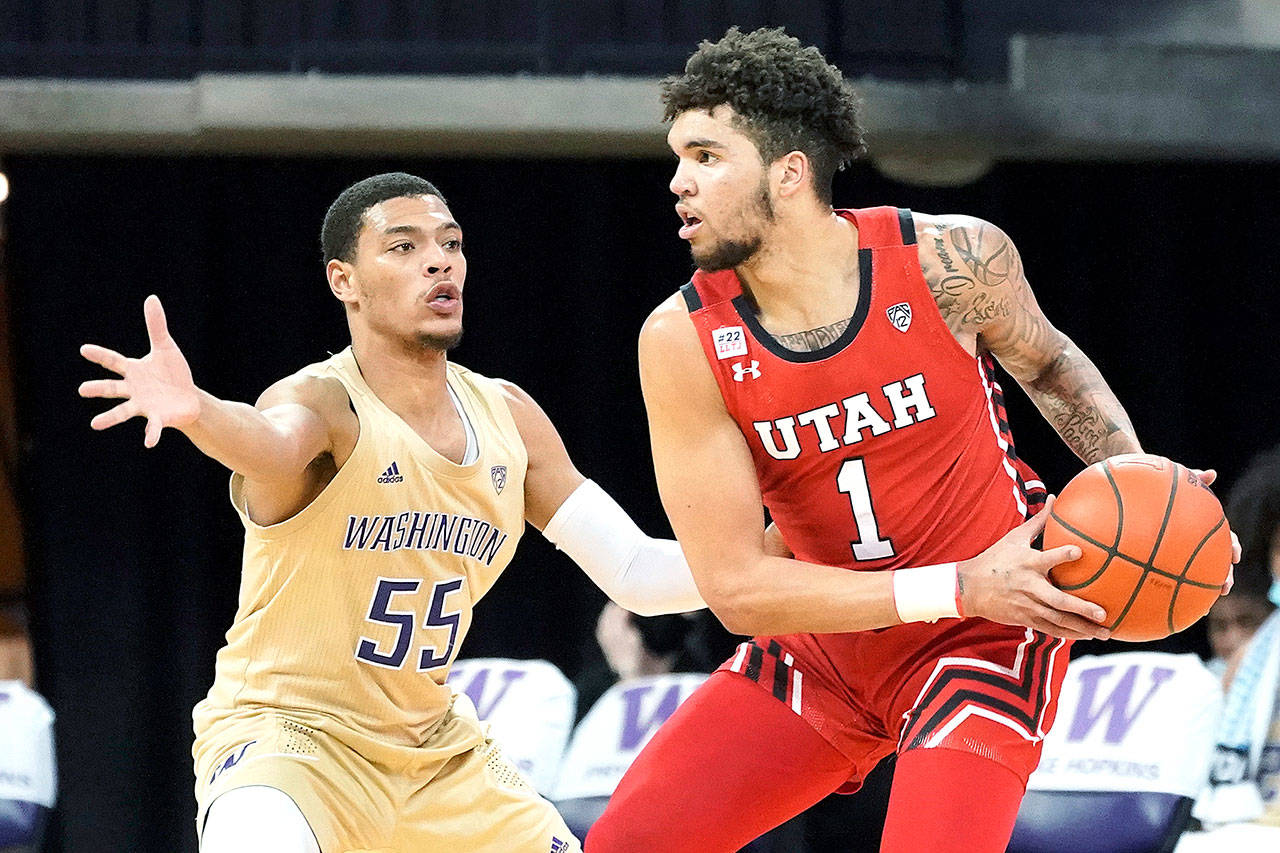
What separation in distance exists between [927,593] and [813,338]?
556mm

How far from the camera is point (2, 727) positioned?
6523mm

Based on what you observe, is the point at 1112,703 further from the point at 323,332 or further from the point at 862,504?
the point at 323,332

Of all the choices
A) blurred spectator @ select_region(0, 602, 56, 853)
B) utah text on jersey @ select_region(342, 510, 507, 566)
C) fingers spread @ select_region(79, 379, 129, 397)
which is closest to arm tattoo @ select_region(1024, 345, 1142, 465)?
utah text on jersey @ select_region(342, 510, 507, 566)

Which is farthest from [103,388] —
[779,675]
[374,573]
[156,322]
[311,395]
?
[779,675]

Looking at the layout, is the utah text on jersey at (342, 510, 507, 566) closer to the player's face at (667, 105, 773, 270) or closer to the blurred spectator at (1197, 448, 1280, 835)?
the player's face at (667, 105, 773, 270)

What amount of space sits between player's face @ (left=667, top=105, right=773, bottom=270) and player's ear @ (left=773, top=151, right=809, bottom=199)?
0.10 ft

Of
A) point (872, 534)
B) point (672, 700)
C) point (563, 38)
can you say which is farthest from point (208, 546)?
point (872, 534)

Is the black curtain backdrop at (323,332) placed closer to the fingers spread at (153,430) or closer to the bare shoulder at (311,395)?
the bare shoulder at (311,395)

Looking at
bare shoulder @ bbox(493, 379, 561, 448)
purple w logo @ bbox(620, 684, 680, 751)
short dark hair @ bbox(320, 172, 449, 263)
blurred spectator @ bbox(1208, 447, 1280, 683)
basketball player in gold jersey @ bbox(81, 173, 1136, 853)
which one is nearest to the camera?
basketball player in gold jersey @ bbox(81, 173, 1136, 853)

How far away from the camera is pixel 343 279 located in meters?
3.68

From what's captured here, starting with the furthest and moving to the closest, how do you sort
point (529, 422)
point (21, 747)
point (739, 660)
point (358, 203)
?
point (21, 747) → point (529, 422) → point (358, 203) → point (739, 660)

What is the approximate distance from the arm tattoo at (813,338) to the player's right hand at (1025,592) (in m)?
0.53

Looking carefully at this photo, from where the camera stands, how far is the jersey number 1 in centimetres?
311

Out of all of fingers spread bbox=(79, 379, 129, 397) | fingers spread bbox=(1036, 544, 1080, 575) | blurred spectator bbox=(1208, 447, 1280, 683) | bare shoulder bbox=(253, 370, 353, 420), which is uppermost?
fingers spread bbox=(79, 379, 129, 397)
